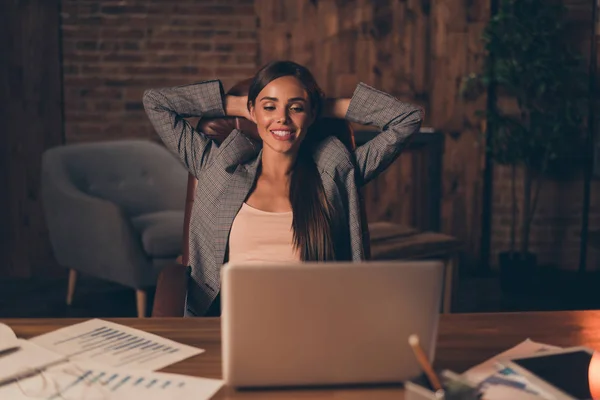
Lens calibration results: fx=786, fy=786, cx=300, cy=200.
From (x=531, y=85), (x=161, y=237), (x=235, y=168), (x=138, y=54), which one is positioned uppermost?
(x=138, y=54)

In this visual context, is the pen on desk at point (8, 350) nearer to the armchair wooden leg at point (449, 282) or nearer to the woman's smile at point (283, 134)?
the woman's smile at point (283, 134)

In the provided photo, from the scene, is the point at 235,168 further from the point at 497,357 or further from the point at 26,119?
the point at 26,119

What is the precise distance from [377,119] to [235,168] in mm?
446

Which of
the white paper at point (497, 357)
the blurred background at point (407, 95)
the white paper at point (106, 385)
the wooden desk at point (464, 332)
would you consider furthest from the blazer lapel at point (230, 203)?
the blurred background at point (407, 95)

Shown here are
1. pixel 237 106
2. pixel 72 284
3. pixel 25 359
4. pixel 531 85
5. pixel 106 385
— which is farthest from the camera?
pixel 531 85

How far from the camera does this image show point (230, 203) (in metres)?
2.18

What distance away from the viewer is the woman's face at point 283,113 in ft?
7.06

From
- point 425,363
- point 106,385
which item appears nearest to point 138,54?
point 106,385

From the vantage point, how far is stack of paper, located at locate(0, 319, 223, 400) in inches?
48.9

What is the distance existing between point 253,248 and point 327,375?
989 millimetres

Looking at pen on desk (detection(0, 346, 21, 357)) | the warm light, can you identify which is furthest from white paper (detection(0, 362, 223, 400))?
the warm light

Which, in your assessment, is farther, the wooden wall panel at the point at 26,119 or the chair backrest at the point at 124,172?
the wooden wall panel at the point at 26,119

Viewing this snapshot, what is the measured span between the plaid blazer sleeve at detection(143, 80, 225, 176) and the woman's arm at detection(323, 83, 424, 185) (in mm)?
336

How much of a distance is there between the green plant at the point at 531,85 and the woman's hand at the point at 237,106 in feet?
8.56
